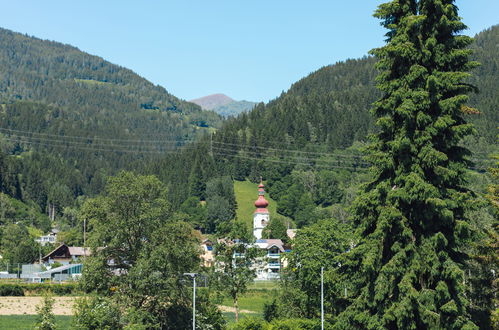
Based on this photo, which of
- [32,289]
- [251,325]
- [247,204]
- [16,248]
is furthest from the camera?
[247,204]

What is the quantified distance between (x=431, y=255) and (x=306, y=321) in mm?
14408

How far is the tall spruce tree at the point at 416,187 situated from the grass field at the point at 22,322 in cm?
2859

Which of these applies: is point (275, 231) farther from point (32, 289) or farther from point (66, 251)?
point (32, 289)

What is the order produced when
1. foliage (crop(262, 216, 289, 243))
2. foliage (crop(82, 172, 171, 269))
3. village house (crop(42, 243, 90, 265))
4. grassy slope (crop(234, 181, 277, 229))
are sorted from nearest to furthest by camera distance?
1. foliage (crop(82, 172, 171, 269))
2. village house (crop(42, 243, 90, 265))
3. foliage (crop(262, 216, 289, 243))
4. grassy slope (crop(234, 181, 277, 229))

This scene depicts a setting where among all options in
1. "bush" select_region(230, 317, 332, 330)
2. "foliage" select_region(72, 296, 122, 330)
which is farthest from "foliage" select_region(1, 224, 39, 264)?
"bush" select_region(230, 317, 332, 330)

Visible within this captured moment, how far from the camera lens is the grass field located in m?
54.4

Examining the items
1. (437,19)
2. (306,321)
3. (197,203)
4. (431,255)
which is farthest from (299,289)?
(197,203)

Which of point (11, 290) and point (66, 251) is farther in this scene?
point (66, 251)

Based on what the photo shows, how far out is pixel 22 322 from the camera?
57.9 m

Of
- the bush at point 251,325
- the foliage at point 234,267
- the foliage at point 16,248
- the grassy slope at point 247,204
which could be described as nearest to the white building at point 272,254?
the grassy slope at point 247,204

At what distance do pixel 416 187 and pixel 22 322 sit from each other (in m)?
39.2

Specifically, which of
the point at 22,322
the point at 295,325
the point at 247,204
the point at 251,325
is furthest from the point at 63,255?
the point at 251,325

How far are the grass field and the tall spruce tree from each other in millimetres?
28591

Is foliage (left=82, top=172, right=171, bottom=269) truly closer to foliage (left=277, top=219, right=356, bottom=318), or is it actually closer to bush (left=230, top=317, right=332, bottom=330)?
bush (left=230, top=317, right=332, bottom=330)
